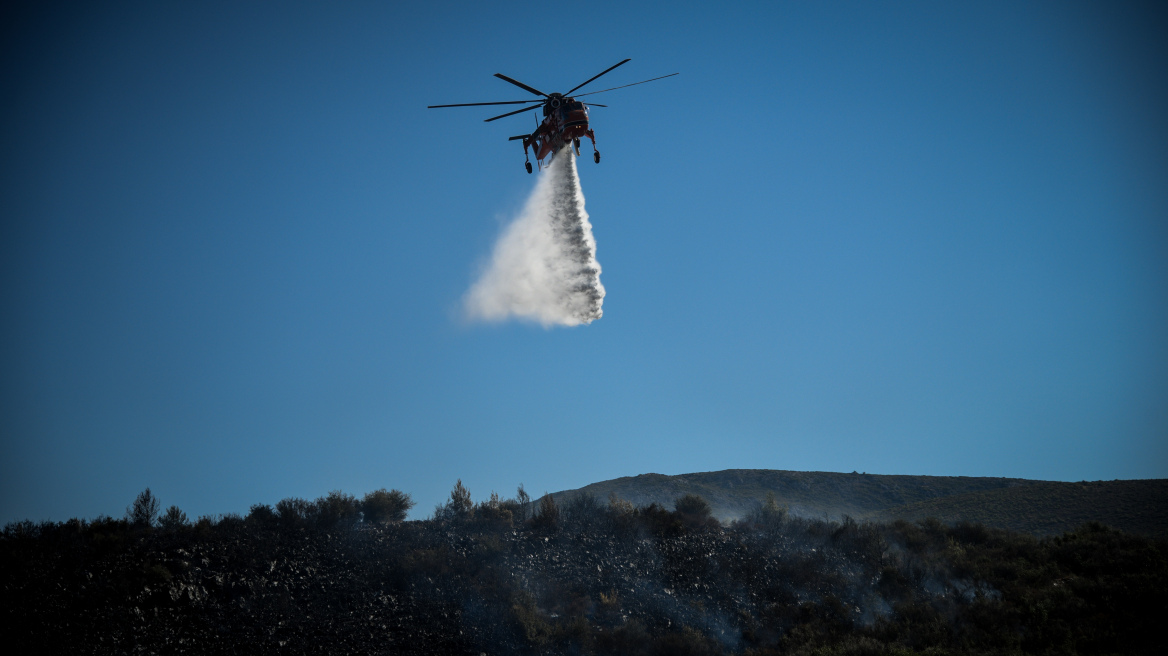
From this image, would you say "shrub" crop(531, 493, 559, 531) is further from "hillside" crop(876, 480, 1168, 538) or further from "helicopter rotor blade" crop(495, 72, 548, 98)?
"hillside" crop(876, 480, 1168, 538)

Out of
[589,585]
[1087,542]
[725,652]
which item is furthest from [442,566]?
[1087,542]

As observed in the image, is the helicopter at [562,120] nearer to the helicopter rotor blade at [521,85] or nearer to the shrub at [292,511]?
the helicopter rotor blade at [521,85]

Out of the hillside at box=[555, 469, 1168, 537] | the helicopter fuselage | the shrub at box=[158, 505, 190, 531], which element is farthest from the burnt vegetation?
the helicopter fuselage

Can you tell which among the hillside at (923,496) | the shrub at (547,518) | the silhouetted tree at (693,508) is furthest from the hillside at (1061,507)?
the shrub at (547,518)

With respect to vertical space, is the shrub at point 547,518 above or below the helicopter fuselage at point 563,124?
below

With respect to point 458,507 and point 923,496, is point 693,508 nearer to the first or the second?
point 458,507

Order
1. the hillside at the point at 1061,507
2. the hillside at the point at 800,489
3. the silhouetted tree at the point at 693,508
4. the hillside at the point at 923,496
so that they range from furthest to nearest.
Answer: the hillside at the point at 800,489, the hillside at the point at 923,496, the hillside at the point at 1061,507, the silhouetted tree at the point at 693,508
